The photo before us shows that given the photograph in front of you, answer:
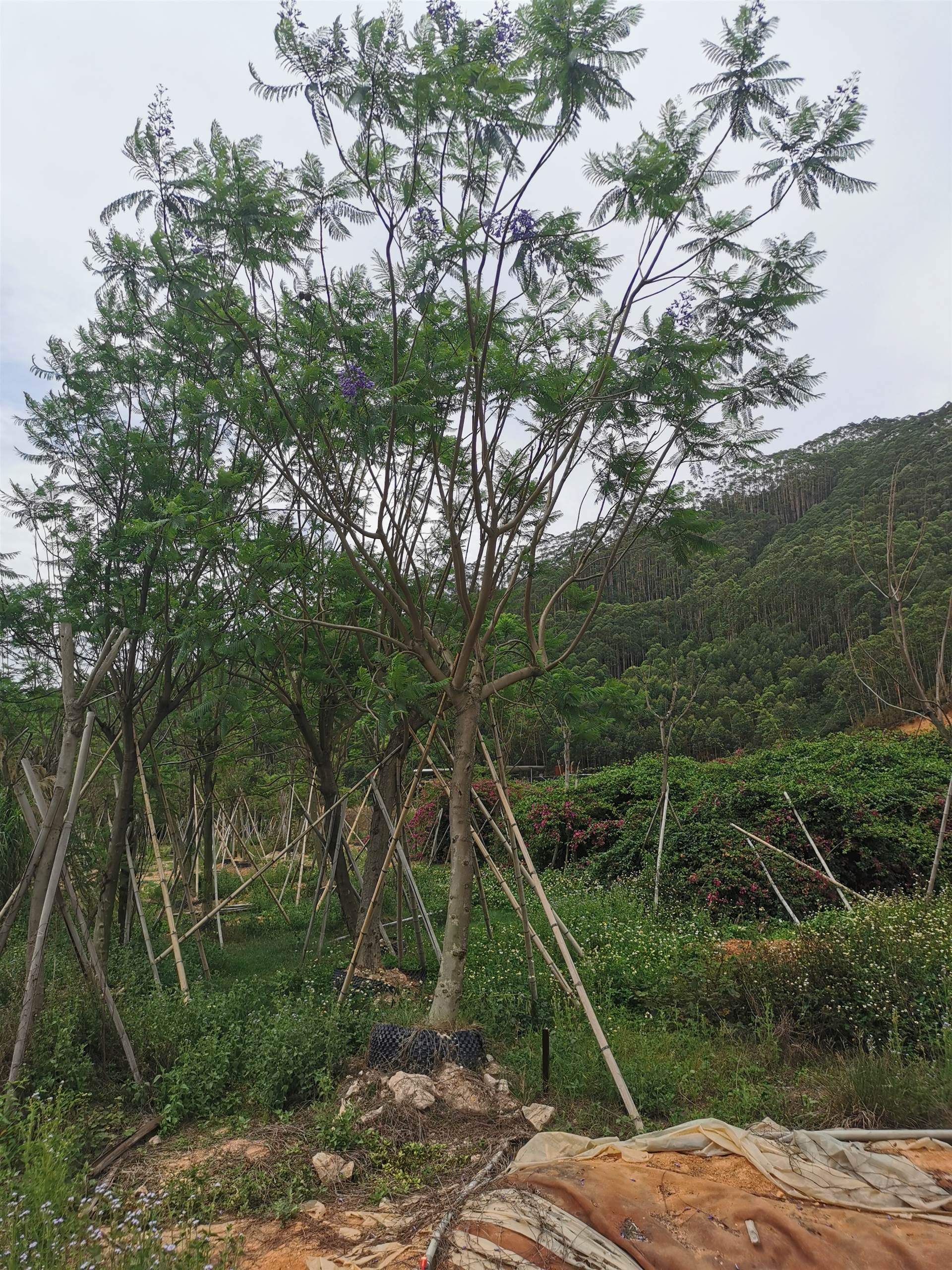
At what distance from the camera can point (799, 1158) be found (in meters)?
3.50

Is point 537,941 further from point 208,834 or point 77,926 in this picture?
point 208,834

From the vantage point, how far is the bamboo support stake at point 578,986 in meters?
4.21

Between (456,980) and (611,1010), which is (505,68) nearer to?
(456,980)

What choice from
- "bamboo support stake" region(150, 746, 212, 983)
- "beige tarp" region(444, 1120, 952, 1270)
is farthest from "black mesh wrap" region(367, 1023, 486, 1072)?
"bamboo support stake" region(150, 746, 212, 983)

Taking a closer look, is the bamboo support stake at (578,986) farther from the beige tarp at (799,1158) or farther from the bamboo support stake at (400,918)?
the bamboo support stake at (400,918)

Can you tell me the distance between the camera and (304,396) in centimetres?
547

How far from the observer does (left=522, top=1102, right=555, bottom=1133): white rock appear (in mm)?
4164

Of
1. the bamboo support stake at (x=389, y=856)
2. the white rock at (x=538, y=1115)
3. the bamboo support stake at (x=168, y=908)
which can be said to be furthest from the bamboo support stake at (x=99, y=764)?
the white rock at (x=538, y=1115)

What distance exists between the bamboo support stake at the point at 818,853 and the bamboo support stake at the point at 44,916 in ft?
23.1

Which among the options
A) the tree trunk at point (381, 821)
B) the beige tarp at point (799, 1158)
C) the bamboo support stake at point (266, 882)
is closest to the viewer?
the beige tarp at point (799, 1158)

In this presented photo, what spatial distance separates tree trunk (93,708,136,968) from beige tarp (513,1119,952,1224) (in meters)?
5.04

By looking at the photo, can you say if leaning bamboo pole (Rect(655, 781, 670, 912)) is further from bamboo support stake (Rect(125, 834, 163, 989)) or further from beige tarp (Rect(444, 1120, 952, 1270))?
beige tarp (Rect(444, 1120, 952, 1270))

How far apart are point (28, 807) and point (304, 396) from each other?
341 centimetres

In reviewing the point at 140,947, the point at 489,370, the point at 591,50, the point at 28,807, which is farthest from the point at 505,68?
the point at 140,947
